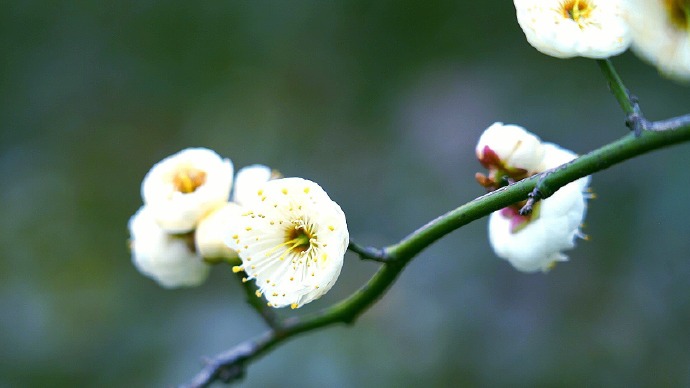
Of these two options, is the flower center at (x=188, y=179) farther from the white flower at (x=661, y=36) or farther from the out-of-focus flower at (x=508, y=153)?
the white flower at (x=661, y=36)

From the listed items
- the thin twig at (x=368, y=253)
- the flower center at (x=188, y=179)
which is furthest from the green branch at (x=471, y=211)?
the flower center at (x=188, y=179)

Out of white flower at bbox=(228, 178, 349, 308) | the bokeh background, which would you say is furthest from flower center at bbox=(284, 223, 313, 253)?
the bokeh background

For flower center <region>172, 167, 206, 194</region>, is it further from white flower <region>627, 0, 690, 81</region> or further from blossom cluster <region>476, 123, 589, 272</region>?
white flower <region>627, 0, 690, 81</region>

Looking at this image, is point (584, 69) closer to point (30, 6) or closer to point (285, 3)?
point (285, 3)

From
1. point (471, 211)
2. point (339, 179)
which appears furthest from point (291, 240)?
point (339, 179)

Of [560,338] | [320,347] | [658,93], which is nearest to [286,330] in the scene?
[320,347]

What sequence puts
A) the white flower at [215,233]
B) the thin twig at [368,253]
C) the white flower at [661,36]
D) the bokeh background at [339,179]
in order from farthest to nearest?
the bokeh background at [339,179] → the white flower at [215,233] → the thin twig at [368,253] → the white flower at [661,36]

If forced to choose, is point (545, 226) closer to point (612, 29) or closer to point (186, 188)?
point (612, 29)
